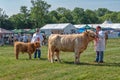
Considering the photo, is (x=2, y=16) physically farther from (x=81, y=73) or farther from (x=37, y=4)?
(x=81, y=73)

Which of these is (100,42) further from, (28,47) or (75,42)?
(28,47)

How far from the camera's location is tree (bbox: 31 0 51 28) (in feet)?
424

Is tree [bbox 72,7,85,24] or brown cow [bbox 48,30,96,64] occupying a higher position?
tree [bbox 72,7,85,24]

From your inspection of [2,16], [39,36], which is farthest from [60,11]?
[39,36]

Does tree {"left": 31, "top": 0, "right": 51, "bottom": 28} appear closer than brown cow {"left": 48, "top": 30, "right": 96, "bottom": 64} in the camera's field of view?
No

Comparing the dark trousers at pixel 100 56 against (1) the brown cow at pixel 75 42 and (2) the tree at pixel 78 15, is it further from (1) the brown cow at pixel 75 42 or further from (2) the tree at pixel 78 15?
(2) the tree at pixel 78 15

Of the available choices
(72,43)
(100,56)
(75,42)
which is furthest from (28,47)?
(100,56)

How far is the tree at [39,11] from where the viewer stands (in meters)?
129

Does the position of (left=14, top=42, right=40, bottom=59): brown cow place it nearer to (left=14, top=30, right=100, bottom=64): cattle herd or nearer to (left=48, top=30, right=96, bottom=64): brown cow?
(left=14, top=30, right=100, bottom=64): cattle herd

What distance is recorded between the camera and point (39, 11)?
434 feet

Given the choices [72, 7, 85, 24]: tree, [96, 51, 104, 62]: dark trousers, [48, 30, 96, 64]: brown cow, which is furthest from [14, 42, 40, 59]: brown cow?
[72, 7, 85, 24]: tree

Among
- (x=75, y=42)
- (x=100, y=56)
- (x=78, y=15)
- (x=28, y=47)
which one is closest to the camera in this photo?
(x=75, y=42)

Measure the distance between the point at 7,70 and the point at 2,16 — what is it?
9447 centimetres

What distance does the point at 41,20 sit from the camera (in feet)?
428
